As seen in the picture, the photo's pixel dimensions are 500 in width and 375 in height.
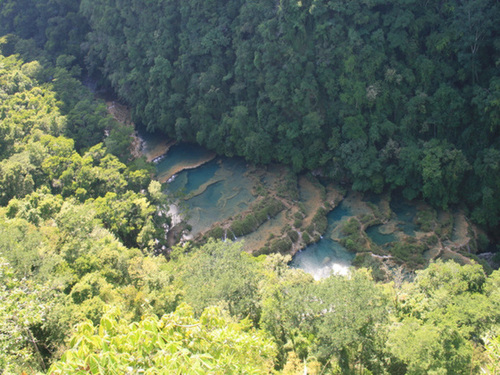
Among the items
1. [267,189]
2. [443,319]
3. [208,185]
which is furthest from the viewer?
[208,185]

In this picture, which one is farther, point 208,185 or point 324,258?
point 208,185

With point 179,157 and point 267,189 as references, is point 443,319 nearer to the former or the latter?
point 267,189

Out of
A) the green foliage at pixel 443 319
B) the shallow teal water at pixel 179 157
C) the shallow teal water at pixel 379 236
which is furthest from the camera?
the shallow teal water at pixel 179 157

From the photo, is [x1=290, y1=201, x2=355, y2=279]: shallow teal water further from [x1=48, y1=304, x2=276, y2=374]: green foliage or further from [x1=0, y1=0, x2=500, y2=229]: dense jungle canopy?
[x1=48, y1=304, x2=276, y2=374]: green foliage

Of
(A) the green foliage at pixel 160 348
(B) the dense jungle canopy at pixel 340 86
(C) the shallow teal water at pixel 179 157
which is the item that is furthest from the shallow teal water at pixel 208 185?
(A) the green foliage at pixel 160 348

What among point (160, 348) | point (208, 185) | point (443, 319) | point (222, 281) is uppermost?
point (160, 348)

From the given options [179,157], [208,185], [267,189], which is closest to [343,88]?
[267,189]

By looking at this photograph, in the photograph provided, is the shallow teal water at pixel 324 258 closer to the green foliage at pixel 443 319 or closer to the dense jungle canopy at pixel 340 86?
the dense jungle canopy at pixel 340 86

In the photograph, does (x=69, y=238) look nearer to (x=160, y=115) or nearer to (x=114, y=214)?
(x=114, y=214)
